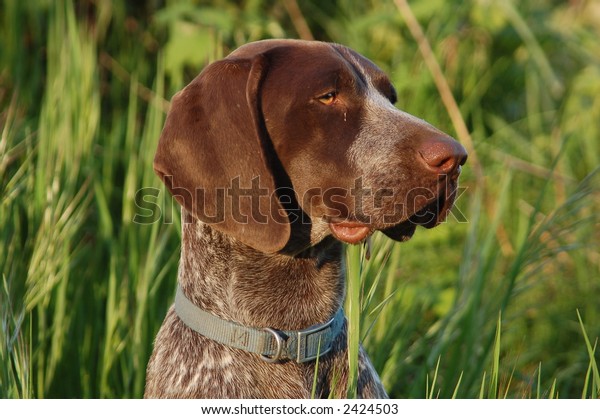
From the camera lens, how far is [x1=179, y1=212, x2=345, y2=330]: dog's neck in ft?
8.96

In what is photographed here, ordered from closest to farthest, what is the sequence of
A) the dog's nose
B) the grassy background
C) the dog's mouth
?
1. the dog's nose
2. the dog's mouth
3. the grassy background

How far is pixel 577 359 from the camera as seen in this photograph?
4.62 meters

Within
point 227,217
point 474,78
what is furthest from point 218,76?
point 474,78

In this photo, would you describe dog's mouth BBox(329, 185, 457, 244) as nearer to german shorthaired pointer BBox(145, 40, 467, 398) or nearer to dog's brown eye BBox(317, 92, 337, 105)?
german shorthaired pointer BBox(145, 40, 467, 398)

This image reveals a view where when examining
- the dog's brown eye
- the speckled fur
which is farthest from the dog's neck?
the dog's brown eye

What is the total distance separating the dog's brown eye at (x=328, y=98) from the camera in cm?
274

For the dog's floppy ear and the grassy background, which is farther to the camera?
the grassy background

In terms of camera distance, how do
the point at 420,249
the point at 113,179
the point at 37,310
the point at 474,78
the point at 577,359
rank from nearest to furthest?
the point at 37,310, the point at 577,359, the point at 113,179, the point at 420,249, the point at 474,78

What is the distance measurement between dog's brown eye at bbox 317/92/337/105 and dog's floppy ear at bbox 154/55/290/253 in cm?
23

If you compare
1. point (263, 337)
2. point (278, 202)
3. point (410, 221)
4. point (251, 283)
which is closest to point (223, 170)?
point (278, 202)

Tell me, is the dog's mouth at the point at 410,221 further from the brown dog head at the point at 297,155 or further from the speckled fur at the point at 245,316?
the speckled fur at the point at 245,316

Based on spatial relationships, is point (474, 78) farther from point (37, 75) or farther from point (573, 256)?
point (37, 75)

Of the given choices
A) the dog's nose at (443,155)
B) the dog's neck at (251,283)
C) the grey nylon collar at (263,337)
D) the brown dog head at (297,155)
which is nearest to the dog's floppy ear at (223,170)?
the brown dog head at (297,155)
